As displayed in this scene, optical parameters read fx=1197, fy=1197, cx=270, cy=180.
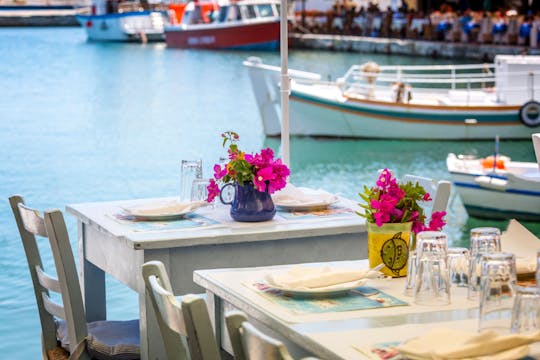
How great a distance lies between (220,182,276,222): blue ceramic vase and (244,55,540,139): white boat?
10.2 meters

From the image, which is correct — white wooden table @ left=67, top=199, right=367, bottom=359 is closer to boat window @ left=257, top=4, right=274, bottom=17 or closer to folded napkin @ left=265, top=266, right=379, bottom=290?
folded napkin @ left=265, top=266, right=379, bottom=290

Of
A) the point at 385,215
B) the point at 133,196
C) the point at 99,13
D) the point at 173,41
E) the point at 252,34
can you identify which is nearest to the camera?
the point at 385,215

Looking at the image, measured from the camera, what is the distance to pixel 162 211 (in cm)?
360

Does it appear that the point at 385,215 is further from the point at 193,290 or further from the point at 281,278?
the point at 193,290

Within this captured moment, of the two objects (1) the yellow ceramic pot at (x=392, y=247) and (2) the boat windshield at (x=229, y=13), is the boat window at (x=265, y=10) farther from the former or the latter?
(1) the yellow ceramic pot at (x=392, y=247)

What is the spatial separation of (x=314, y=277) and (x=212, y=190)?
3.48 feet

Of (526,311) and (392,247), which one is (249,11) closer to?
(392,247)

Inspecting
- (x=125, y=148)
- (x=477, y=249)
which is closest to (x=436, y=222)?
(x=477, y=249)

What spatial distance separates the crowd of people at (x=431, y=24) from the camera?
31.1 metres

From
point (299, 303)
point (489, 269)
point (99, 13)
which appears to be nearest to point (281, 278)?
point (299, 303)

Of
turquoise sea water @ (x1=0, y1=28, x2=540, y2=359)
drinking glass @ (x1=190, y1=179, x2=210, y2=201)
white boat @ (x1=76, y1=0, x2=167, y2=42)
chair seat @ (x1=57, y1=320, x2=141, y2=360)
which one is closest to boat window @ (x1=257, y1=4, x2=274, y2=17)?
white boat @ (x1=76, y1=0, x2=167, y2=42)

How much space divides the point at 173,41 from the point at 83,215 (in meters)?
37.2

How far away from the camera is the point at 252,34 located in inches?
1470

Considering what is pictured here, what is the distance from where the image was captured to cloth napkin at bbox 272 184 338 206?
12.4ft
